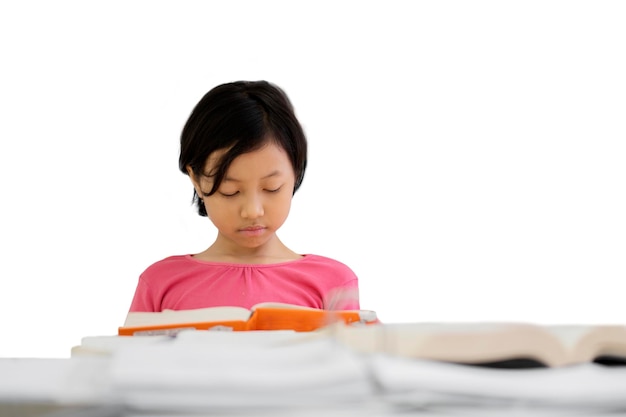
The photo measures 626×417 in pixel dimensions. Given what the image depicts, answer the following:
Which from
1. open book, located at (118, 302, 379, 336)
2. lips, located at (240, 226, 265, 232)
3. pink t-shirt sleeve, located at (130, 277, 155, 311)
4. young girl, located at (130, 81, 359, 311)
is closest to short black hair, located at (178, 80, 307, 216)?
young girl, located at (130, 81, 359, 311)

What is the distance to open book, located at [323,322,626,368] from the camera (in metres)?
0.83

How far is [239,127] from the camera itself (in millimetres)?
1763

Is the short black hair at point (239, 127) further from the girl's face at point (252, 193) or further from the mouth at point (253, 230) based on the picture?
the mouth at point (253, 230)

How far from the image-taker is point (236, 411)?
79 cm

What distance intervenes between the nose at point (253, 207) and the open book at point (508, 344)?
904 millimetres

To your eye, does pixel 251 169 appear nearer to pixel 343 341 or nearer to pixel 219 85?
pixel 219 85

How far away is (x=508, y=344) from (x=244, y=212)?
3.26 feet

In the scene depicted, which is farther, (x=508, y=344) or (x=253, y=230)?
(x=253, y=230)

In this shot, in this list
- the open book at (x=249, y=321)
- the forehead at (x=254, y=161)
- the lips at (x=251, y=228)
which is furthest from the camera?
the lips at (x=251, y=228)

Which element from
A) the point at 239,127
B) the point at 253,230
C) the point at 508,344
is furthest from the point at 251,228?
the point at 508,344

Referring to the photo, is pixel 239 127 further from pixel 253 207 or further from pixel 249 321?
pixel 249 321

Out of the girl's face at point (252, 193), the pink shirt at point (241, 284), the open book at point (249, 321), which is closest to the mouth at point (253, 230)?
the girl's face at point (252, 193)

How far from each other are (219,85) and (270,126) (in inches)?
8.4

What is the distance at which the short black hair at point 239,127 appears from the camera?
1.75m
